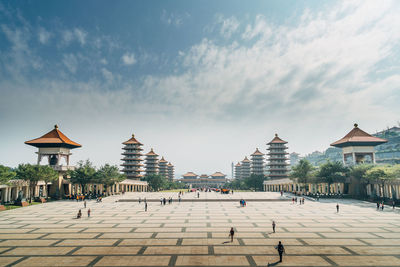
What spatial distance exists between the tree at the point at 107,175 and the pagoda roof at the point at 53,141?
11470 millimetres

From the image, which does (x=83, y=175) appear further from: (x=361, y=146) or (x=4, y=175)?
(x=361, y=146)

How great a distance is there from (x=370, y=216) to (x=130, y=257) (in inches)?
1219

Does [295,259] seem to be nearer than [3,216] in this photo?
Yes

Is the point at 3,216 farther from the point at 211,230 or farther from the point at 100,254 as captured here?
the point at 211,230

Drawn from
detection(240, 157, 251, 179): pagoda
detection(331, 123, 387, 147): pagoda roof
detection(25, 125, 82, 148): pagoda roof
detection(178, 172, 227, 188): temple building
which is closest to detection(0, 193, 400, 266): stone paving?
detection(25, 125, 82, 148): pagoda roof

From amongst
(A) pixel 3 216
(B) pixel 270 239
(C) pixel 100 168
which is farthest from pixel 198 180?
(B) pixel 270 239

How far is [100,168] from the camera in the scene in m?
59.5

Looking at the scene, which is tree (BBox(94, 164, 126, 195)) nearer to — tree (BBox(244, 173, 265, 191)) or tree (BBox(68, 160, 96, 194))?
tree (BBox(68, 160, 96, 194))

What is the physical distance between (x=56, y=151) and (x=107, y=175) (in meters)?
15.9

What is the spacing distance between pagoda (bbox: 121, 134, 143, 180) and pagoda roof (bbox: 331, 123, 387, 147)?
67.6m

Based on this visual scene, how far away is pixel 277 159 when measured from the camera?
89.0 m

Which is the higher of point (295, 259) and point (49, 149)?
point (49, 149)

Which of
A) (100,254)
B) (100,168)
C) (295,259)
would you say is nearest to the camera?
(295,259)

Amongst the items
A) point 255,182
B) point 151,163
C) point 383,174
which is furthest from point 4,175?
point 151,163
